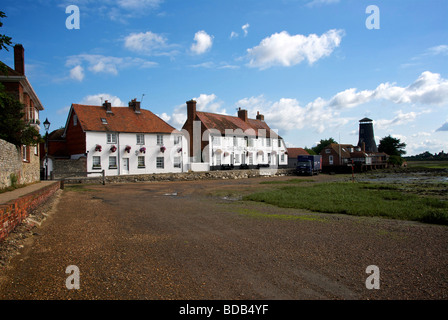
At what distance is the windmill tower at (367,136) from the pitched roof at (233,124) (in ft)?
146

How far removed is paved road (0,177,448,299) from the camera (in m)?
4.99

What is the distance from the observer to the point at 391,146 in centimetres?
10156

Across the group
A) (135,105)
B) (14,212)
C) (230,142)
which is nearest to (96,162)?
(135,105)

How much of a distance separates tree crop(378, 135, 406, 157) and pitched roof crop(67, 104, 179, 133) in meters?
82.7

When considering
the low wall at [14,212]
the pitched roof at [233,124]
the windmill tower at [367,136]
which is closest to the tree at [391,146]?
the windmill tower at [367,136]

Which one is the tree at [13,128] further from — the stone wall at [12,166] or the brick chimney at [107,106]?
the brick chimney at [107,106]

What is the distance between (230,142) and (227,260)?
149 ft

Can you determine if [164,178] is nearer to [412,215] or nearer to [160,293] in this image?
[412,215]

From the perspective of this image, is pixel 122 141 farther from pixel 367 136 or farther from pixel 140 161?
pixel 367 136

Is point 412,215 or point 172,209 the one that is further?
point 172,209

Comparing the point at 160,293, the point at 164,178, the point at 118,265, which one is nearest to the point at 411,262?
the point at 160,293

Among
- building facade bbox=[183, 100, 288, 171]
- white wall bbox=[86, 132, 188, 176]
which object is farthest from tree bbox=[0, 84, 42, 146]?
building facade bbox=[183, 100, 288, 171]
